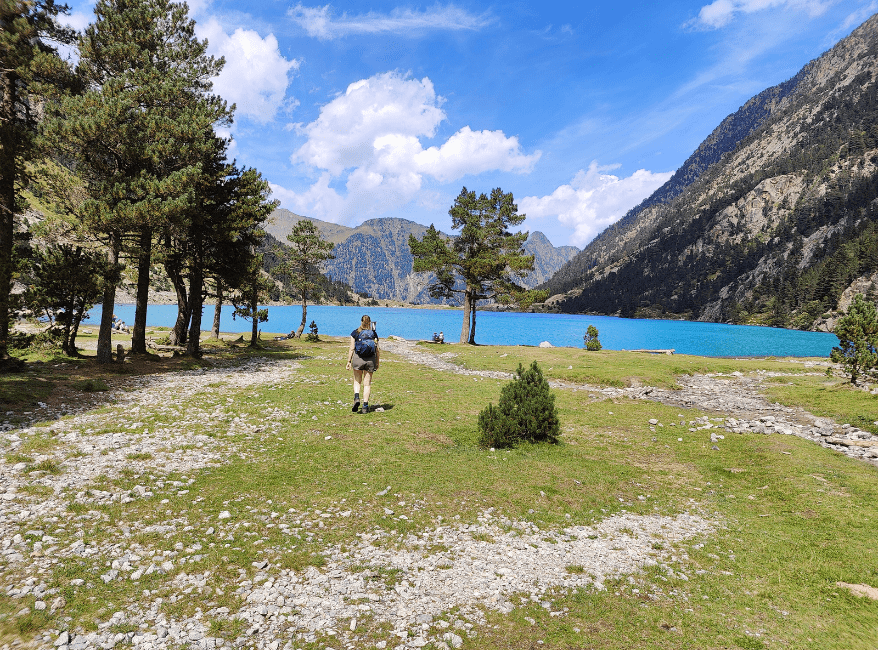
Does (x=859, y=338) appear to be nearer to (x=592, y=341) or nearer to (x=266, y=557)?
(x=592, y=341)

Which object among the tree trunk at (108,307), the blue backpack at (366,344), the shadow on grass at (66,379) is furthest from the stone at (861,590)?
the tree trunk at (108,307)

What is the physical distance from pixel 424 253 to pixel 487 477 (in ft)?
148

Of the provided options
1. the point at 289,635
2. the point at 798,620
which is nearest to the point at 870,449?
the point at 798,620

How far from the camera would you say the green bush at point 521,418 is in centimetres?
1472

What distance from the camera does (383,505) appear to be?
386 inches

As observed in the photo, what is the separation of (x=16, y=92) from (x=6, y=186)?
4981mm

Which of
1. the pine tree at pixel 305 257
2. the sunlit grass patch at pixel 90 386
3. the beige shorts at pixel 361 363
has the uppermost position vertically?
the pine tree at pixel 305 257

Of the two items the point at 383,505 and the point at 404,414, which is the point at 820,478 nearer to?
the point at 383,505

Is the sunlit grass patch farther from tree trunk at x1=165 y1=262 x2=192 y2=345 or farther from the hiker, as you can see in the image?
tree trunk at x1=165 y1=262 x2=192 y2=345

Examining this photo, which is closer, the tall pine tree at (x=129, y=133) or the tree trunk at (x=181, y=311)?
the tall pine tree at (x=129, y=133)

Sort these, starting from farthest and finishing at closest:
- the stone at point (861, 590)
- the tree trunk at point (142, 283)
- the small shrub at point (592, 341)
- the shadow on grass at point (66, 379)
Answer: the small shrub at point (592, 341) → the tree trunk at point (142, 283) → the shadow on grass at point (66, 379) → the stone at point (861, 590)

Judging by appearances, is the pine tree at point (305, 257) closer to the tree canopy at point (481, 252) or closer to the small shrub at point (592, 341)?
the tree canopy at point (481, 252)

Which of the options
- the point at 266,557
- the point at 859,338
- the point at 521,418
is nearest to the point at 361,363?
the point at 521,418

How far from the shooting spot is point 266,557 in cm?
737
